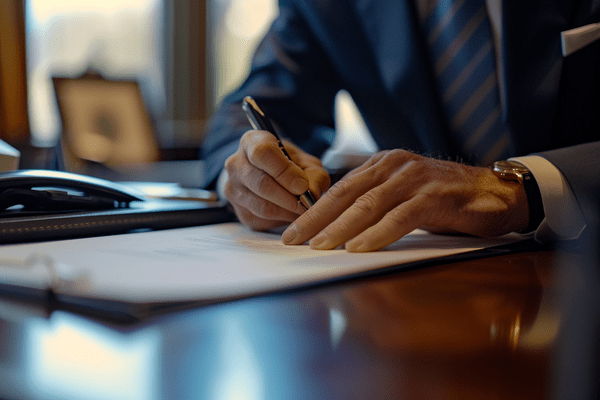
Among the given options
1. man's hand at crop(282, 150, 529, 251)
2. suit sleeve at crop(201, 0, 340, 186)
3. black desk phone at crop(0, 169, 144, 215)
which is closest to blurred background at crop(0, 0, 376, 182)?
suit sleeve at crop(201, 0, 340, 186)

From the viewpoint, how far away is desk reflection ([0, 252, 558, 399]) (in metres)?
0.20

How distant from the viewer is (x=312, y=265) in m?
0.39

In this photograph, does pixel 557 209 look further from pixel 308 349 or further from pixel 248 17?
pixel 248 17

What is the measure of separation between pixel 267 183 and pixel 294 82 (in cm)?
54

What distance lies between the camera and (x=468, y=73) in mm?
826

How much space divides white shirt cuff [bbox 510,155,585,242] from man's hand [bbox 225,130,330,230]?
234 millimetres

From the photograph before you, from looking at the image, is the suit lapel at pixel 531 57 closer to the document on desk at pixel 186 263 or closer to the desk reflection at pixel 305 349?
the document on desk at pixel 186 263

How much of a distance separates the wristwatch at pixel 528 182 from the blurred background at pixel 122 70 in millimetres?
854

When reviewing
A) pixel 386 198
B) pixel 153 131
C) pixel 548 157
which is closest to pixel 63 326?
pixel 386 198

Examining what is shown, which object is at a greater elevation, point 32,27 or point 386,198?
point 32,27

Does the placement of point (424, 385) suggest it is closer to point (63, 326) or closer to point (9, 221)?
point (63, 326)

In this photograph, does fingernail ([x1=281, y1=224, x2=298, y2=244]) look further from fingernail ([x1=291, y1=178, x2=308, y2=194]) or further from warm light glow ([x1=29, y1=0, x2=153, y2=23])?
warm light glow ([x1=29, y1=0, x2=153, y2=23])

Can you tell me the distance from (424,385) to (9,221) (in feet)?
1.41

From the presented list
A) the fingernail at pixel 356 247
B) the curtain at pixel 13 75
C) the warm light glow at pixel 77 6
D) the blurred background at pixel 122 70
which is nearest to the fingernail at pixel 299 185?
the fingernail at pixel 356 247
